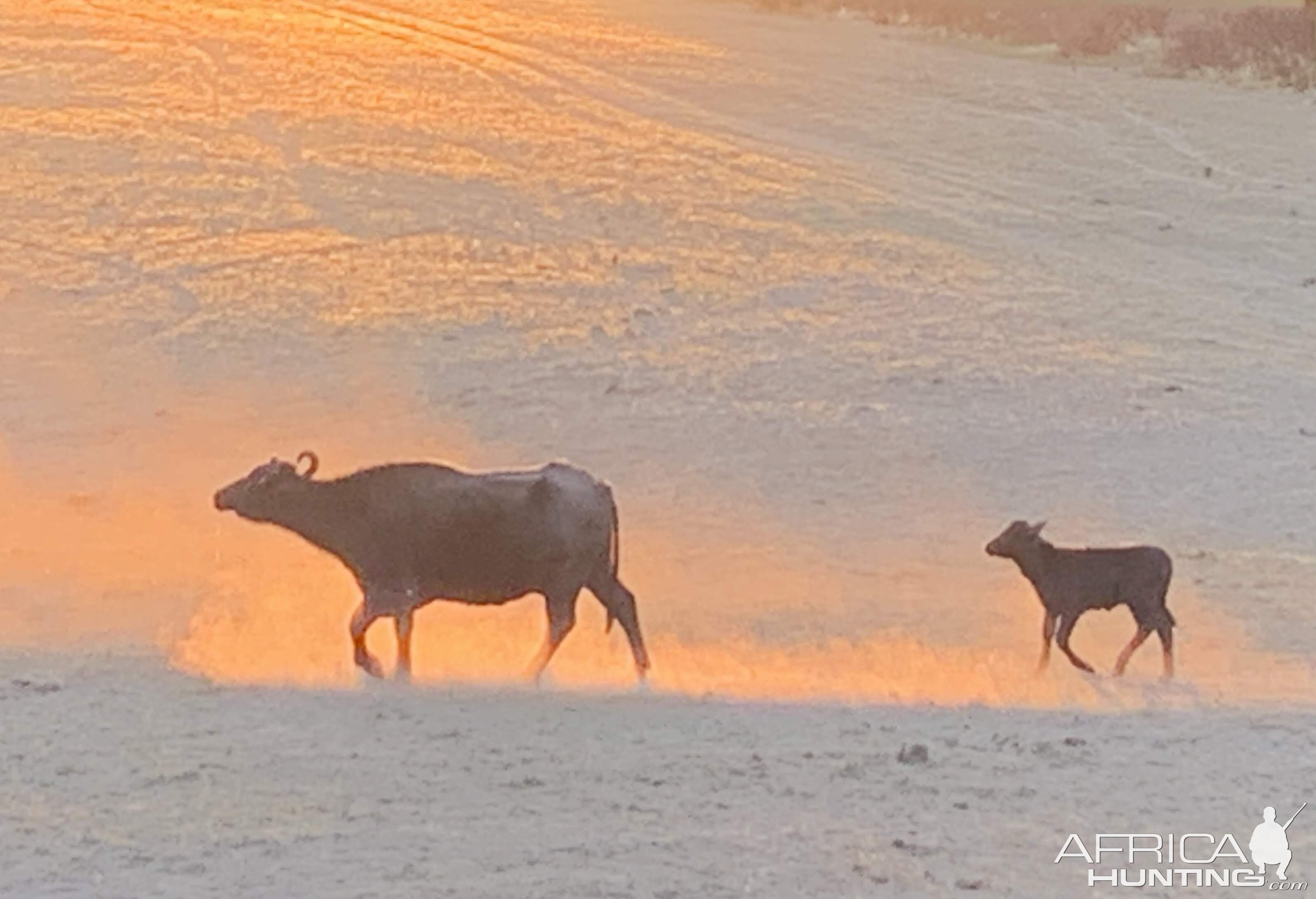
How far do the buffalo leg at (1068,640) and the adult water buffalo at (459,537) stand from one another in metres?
2.36

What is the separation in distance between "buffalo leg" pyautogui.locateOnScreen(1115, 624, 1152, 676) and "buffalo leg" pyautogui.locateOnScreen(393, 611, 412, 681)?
395 cm

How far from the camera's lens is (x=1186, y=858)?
893 cm

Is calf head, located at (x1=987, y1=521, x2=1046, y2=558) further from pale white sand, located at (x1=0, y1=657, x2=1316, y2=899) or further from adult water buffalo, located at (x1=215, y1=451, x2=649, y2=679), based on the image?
adult water buffalo, located at (x1=215, y1=451, x2=649, y2=679)

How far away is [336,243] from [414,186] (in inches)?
112

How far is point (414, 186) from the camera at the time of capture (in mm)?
27703

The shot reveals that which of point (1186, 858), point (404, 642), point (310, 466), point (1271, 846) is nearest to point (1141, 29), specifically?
point (310, 466)

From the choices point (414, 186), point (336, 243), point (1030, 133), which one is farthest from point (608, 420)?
point (1030, 133)

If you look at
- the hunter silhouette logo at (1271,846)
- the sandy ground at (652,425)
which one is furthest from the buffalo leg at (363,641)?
the hunter silhouette logo at (1271,846)

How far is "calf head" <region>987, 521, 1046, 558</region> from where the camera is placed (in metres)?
12.6

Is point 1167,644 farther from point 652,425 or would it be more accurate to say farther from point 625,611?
point 652,425

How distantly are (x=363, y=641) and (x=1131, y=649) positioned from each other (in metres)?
4.25

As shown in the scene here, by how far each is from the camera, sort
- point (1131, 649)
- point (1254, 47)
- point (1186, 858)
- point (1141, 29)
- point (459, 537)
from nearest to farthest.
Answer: point (1186, 858) < point (459, 537) < point (1131, 649) < point (1254, 47) < point (1141, 29)

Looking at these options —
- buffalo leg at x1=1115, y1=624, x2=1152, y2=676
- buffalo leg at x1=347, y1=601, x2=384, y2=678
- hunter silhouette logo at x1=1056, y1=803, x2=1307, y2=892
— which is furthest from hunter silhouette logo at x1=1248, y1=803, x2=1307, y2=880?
buffalo leg at x1=347, y1=601, x2=384, y2=678

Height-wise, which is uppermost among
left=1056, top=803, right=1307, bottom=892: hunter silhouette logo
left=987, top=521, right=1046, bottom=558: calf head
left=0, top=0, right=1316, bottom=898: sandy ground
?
left=987, top=521, right=1046, bottom=558: calf head
